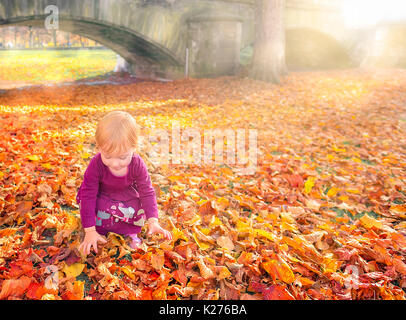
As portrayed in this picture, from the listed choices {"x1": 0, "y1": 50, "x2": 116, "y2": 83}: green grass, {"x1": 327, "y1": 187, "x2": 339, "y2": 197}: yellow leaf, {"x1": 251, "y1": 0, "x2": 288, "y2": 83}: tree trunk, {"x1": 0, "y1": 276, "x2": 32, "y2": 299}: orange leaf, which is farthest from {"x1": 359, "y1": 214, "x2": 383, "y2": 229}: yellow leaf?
{"x1": 0, "y1": 50, "x2": 116, "y2": 83}: green grass

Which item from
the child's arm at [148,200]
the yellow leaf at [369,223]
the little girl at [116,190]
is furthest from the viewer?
the yellow leaf at [369,223]

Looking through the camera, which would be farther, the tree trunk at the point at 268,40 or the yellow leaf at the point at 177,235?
the tree trunk at the point at 268,40

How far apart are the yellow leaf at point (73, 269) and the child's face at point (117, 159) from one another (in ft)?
2.12

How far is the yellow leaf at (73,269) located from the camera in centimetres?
171

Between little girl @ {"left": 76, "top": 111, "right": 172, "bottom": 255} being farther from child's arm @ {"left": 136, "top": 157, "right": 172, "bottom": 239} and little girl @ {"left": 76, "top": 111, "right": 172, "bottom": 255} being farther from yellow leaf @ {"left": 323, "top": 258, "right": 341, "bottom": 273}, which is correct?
yellow leaf @ {"left": 323, "top": 258, "right": 341, "bottom": 273}

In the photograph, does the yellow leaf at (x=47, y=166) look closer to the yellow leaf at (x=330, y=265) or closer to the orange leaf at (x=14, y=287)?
the orange leaf at (x=14, y=287)

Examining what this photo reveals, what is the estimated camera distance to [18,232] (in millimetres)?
2102

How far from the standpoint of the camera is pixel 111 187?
1952 millimetres

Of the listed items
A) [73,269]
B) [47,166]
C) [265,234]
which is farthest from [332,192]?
[47,166]

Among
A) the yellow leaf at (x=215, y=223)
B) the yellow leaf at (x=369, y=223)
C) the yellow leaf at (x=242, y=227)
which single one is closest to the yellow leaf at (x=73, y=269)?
the yellow leaf at (x=215, y=223)

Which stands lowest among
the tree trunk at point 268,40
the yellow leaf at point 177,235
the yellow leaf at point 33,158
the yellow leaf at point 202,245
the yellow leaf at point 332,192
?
the yellow leaf at point 202,245

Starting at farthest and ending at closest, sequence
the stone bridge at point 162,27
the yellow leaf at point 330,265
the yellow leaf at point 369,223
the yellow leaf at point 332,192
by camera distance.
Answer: the stone bridge at point 162,27 < the yellow leaf at point 332,192 < the yellow leaf at point 369,223 < the yellow leaf at point 330,265

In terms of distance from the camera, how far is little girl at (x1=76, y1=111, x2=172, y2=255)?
5.34 ft
